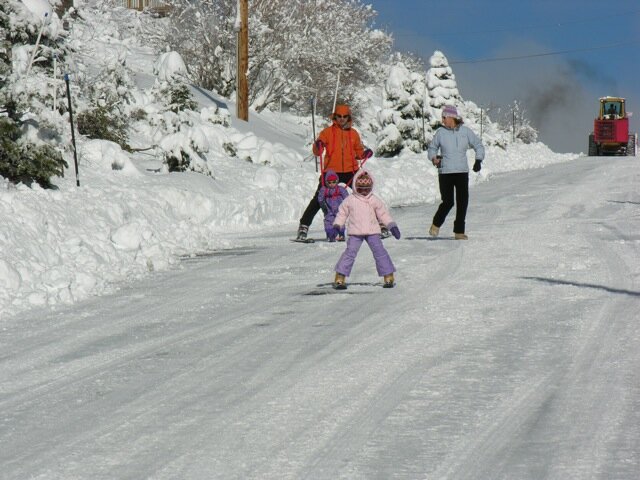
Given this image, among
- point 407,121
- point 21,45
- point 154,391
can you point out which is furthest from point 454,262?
point 407,121

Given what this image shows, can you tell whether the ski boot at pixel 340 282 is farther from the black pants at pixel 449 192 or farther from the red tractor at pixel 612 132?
the red tractor at pixel 612 132

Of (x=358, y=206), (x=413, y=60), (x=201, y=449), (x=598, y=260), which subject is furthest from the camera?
(x=413, y=60)

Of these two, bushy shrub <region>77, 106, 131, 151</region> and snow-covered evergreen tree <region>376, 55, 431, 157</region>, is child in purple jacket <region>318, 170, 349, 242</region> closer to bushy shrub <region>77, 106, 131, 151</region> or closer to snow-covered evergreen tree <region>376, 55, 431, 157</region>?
bushy shrub <region>77, 106, 131, 151</region>

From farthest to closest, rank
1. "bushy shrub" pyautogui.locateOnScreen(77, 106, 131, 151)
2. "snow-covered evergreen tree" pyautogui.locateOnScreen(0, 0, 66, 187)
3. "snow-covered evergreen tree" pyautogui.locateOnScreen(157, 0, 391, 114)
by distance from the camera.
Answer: "snow-covered evergreen tree" pyautogui.locateOnScreen(157, 0, 391, 114) → "bushy shrub" pyautogui.locateOnScreen(77, 106, 131, 151) → "snow-covered evergreen tree" pyautogui.locateOnScreen(0, 0, 66, 187)

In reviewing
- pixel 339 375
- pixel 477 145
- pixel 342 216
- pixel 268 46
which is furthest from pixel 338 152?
pixel 268 46

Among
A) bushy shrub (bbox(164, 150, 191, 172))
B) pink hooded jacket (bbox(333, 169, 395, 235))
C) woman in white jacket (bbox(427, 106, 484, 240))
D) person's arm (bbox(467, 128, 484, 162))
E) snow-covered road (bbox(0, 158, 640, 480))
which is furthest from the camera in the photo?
bushy shrub (bbox(164, 150, 191, 172))

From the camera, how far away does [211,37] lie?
135ft

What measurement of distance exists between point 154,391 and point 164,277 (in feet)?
17.6

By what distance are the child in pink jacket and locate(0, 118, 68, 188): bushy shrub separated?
577 centimetres

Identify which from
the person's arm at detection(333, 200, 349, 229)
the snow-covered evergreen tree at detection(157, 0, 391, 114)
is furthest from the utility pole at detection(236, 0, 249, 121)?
the person's arm at detection(333, 200, 349, 229)

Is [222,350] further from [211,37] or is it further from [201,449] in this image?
[211,37]

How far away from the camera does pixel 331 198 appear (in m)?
14.3

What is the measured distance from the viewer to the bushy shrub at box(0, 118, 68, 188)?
14.6 meters

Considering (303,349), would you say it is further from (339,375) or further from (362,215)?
(362,215)
